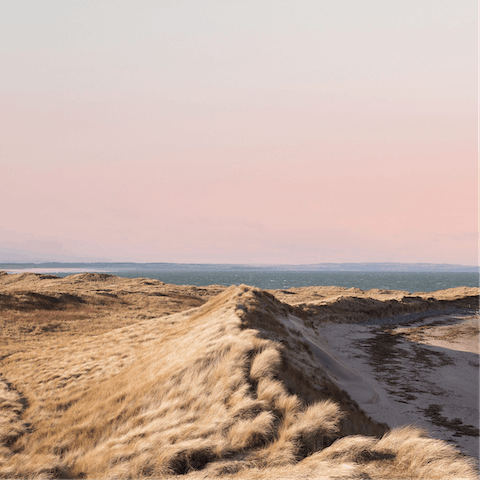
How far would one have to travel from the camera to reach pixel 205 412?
7.82 metres

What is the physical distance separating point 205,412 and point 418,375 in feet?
35.2

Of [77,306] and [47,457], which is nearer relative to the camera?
[47,457]

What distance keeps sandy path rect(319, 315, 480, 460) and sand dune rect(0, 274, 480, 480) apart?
82 cm

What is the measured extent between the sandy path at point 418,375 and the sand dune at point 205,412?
82cm

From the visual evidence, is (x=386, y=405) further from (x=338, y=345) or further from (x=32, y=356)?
(x=32, y=356)

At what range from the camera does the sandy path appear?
10.9 m

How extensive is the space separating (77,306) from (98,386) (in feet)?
85.3

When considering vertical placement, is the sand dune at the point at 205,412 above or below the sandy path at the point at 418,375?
above

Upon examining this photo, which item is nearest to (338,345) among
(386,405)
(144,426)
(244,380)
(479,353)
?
(479,353)

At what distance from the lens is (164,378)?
939 centimetres

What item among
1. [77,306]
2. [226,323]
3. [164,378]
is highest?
[226,323]

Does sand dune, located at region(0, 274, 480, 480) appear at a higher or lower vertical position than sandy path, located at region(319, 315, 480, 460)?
higher

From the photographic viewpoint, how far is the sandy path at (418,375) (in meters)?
10.9

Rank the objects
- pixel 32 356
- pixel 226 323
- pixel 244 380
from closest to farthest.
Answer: pixel 244 380 < pixel 226 323 < pixel 32 356
